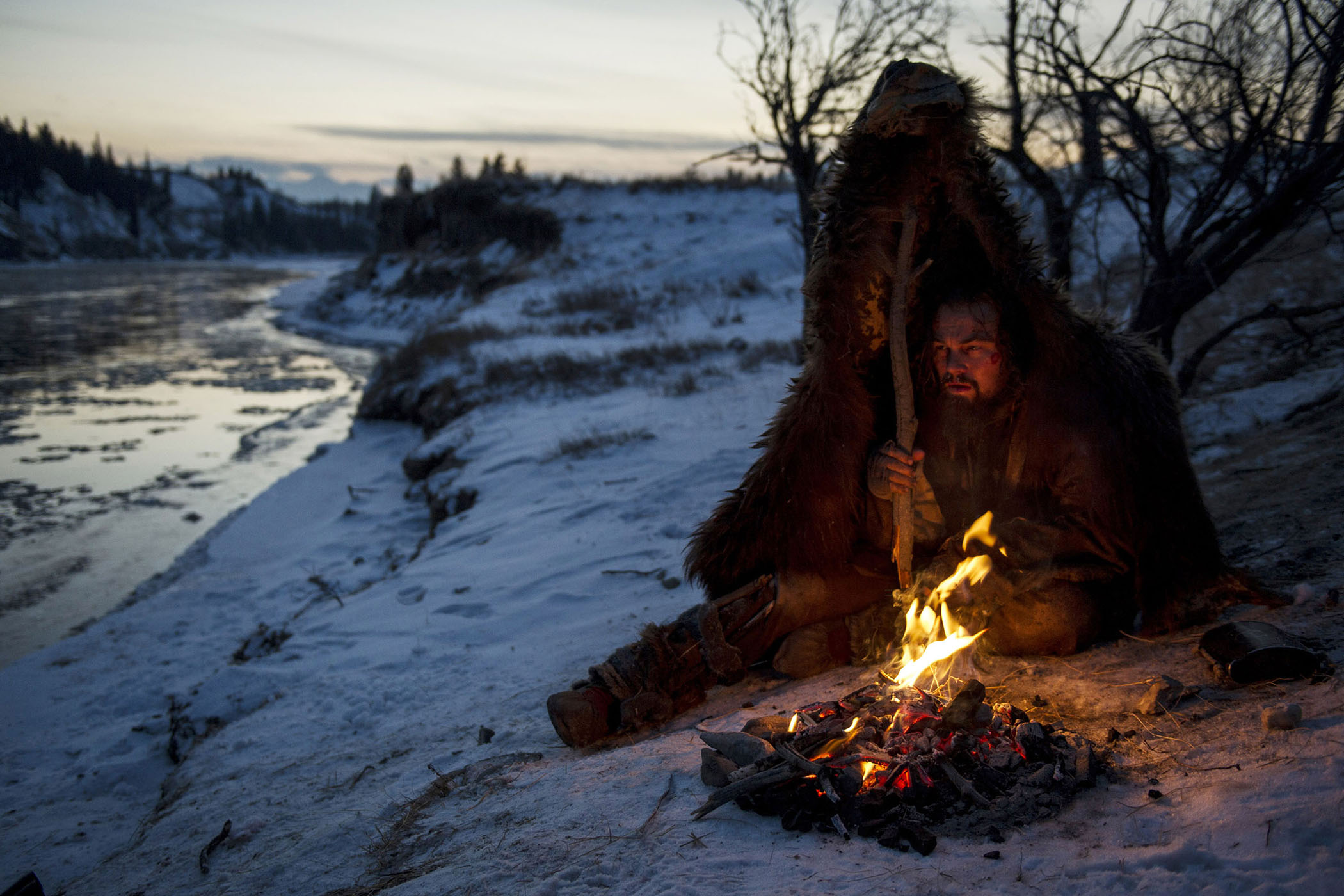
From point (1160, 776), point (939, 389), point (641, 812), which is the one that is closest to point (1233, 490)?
point (939, 389)

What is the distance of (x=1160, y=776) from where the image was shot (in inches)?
81.1

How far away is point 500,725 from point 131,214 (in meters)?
97.4

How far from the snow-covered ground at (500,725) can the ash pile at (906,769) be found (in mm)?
59

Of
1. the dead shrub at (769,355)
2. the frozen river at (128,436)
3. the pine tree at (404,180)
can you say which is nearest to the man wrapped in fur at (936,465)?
the frozen river at (128,436)

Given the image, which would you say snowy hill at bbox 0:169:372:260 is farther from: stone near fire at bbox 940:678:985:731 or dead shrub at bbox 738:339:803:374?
stone near fire at bbox 940:678:985:731

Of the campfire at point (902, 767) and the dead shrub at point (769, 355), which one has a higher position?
the dead shrub at point (769, 355)

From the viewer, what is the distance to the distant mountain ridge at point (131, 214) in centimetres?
6562

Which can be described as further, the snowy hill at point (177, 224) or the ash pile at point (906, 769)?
the snowy hill at point (177, 224)

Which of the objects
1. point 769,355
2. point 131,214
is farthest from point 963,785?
point 131,214

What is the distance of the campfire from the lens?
6.74 ft

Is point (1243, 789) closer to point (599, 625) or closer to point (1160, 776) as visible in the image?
point (1160, 776)

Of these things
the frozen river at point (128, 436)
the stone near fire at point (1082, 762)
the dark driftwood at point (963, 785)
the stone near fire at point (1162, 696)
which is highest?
the stone near fire at point (1162, 696)

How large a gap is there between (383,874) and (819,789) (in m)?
1.32

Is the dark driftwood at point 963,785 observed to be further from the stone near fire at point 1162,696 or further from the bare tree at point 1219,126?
the bare tree at point 1219,126
